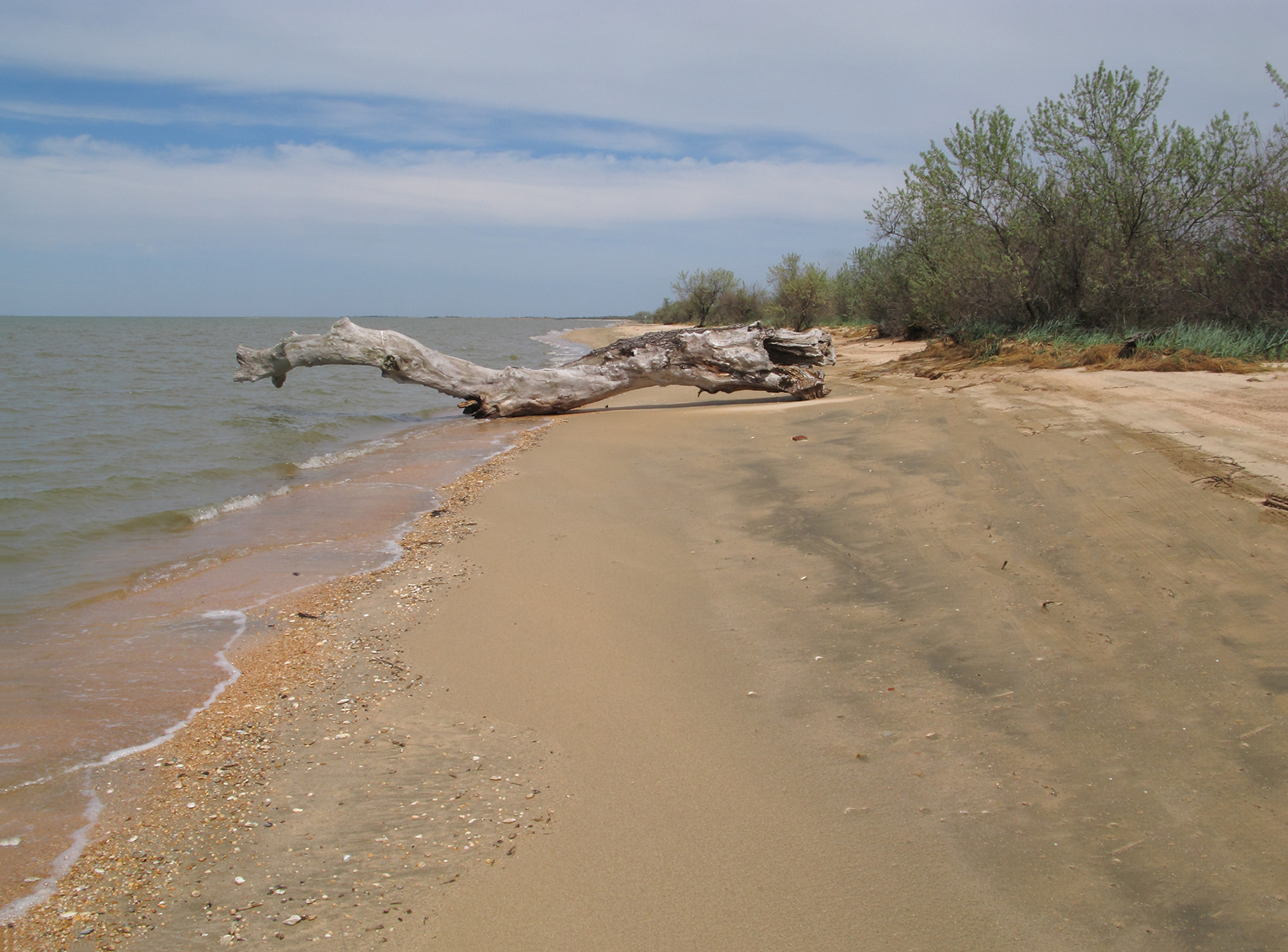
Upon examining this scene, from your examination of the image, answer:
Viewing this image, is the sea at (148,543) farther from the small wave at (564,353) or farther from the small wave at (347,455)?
the small wave at (564,353)

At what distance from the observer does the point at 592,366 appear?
45.3 ft

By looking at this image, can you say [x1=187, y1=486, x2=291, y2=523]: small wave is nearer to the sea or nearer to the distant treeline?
the sea

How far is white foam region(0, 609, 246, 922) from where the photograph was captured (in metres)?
2.51

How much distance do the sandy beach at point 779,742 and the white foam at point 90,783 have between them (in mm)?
71

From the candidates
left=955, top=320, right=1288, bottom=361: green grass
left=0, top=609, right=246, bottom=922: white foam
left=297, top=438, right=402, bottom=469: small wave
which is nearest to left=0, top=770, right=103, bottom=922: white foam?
left=0, top=609, right=246, bottom=922: white foam

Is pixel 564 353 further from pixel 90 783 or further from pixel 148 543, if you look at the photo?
pixel 90 783

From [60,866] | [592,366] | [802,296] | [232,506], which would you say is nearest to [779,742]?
[60,866]

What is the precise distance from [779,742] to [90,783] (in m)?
2.83

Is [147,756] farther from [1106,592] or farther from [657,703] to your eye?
[1106,592]

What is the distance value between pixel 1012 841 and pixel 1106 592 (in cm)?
204

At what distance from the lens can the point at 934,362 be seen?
44.8 ft

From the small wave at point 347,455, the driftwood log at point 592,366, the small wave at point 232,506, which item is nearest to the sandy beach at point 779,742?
the small wave at point 232,506

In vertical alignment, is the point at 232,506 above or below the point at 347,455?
below

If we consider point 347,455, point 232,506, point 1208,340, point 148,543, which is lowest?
point 148,543
